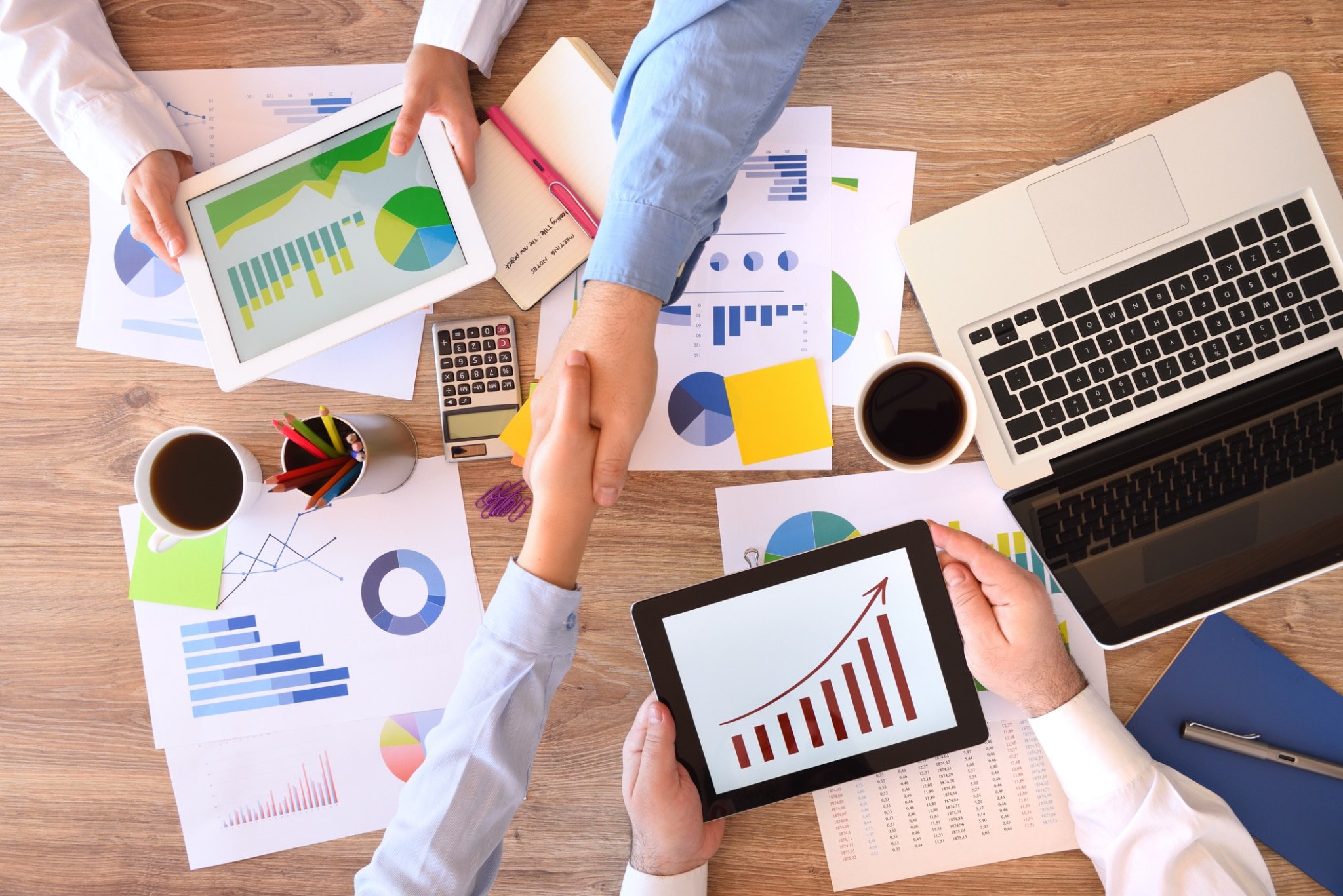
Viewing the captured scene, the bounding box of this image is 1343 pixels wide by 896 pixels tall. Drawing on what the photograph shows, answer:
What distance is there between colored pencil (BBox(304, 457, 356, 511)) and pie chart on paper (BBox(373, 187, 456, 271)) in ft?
0.76

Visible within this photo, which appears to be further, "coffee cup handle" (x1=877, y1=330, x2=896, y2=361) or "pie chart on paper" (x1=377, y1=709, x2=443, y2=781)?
"pie chart on paper" (x1=377, y1=709, x2=443, y2=781)

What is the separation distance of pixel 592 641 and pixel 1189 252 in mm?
829

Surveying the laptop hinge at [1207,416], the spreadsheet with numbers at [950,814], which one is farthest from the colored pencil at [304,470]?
the laptop hinge at [1207,416]

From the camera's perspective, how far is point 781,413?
941 mm

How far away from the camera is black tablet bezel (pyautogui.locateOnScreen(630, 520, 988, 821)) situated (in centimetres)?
87

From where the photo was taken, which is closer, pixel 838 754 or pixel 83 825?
pixel 838 754

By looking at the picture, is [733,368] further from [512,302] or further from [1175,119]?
[1175,119]

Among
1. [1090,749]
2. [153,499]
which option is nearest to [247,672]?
[153,499]

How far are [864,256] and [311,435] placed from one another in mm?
675

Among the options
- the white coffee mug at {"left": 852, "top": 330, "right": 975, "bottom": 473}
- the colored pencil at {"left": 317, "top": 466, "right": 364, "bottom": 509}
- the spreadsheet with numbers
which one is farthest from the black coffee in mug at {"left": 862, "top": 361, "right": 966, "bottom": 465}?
the colored pencil at {"left": 317, "top": 466, "right": 364, "bottom": 509}

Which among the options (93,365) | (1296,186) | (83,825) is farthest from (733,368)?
(83,825)

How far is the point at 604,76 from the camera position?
95cm

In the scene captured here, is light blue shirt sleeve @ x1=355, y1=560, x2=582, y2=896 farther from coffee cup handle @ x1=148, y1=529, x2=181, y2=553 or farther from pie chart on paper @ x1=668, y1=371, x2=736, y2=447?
coffee cup handle @ x1=148, y1=529, x2=181, y2=553

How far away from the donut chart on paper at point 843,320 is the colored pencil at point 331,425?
1.91 ft
